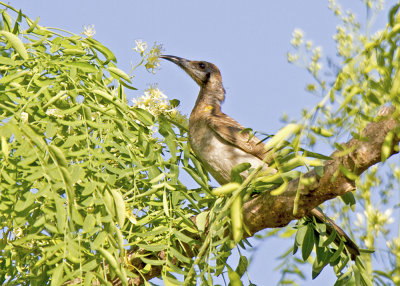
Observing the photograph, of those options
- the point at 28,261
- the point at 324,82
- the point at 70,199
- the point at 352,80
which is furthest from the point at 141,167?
the point at 324,82

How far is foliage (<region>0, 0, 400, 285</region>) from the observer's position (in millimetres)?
1771

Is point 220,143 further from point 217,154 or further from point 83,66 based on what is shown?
point 83,66

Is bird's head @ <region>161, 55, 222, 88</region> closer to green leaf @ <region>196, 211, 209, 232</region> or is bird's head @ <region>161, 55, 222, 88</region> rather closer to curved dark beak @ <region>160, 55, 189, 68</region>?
curved dark beak @ <region>160, 55, 189, 68</region>

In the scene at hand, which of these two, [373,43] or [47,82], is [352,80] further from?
[47,82]

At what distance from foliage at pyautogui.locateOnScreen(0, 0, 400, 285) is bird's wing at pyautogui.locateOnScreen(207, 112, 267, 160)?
1.14 meters

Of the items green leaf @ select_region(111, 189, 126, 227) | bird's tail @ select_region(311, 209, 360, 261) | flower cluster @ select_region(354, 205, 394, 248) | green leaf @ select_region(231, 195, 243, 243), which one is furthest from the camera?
flower cluster @ select_region(354, 205, 394, 248)

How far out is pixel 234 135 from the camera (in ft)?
12.6

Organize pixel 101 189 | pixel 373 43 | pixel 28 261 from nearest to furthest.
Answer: pixel 373 43, pixel 101 189, pixel 28 261

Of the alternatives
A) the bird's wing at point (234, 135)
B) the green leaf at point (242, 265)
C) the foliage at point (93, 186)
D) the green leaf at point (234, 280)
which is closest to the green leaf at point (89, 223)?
the foliage at point (93, 186)

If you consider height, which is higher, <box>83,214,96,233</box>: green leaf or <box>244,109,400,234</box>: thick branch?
<box>244,109,400,234</box>: thick branch

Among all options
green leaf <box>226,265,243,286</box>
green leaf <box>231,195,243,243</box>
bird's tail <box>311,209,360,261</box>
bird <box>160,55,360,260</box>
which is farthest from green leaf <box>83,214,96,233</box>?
bird <box>160,55,360,260</box>

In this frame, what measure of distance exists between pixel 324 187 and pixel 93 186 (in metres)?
0.72

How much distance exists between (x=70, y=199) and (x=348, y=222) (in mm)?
2591

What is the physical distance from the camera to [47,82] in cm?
219
